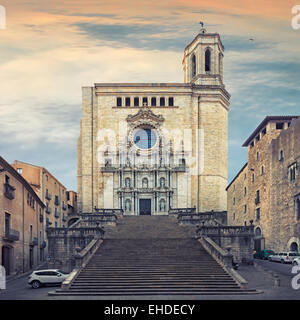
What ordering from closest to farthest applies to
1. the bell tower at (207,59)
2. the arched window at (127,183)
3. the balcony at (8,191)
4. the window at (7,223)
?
the balcony at (8,191) < the window at (7,223) < the arched window at (127,183) < the bell tower at (207,59)

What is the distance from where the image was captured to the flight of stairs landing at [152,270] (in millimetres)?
23672

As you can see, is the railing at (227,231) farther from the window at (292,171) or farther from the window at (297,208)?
the window at (292,171)

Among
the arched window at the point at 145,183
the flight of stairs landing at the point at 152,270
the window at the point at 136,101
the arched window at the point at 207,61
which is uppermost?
the arched window at the point at 207,61

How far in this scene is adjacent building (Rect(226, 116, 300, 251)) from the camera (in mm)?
41219

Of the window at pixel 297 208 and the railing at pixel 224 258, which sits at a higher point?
the window at pixel 297 208

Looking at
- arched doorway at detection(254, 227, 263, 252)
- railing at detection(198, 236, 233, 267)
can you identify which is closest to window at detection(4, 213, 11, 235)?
railing at detection(198, 236, 233, 267)

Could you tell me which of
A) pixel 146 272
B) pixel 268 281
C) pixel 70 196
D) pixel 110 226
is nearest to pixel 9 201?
pixel 110 226

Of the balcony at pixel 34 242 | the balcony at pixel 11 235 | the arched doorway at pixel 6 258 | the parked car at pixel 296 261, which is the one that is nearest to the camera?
the balcony at pixel 11 235

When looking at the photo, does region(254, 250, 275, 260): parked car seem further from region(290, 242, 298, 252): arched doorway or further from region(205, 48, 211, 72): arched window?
region(205, 48, 211, 72): arched window

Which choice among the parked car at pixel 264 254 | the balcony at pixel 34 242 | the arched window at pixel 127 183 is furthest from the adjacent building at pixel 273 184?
the balcony at pixel 34 242

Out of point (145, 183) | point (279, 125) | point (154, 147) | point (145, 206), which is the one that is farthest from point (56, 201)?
point (279, 125)

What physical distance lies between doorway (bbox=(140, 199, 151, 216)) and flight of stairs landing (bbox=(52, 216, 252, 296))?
21.3 m

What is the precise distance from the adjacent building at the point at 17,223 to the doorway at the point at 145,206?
15.2 meters

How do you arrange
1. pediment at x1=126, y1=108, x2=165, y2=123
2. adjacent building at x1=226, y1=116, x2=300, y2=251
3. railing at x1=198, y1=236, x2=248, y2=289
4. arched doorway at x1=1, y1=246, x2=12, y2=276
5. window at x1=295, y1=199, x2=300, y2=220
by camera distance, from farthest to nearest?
pediment at x1=126, y1=108, x2=165, y2=123 < adjacent building at x1=226, y1=116, x2=300, y2=251 < window at x1=295, y1=199, x2=300, y2=220 < arched doorway at x1=1, y1=246, x2=12, y2=276 < railing at x1=198, y1=236, x2=248, y2=289
